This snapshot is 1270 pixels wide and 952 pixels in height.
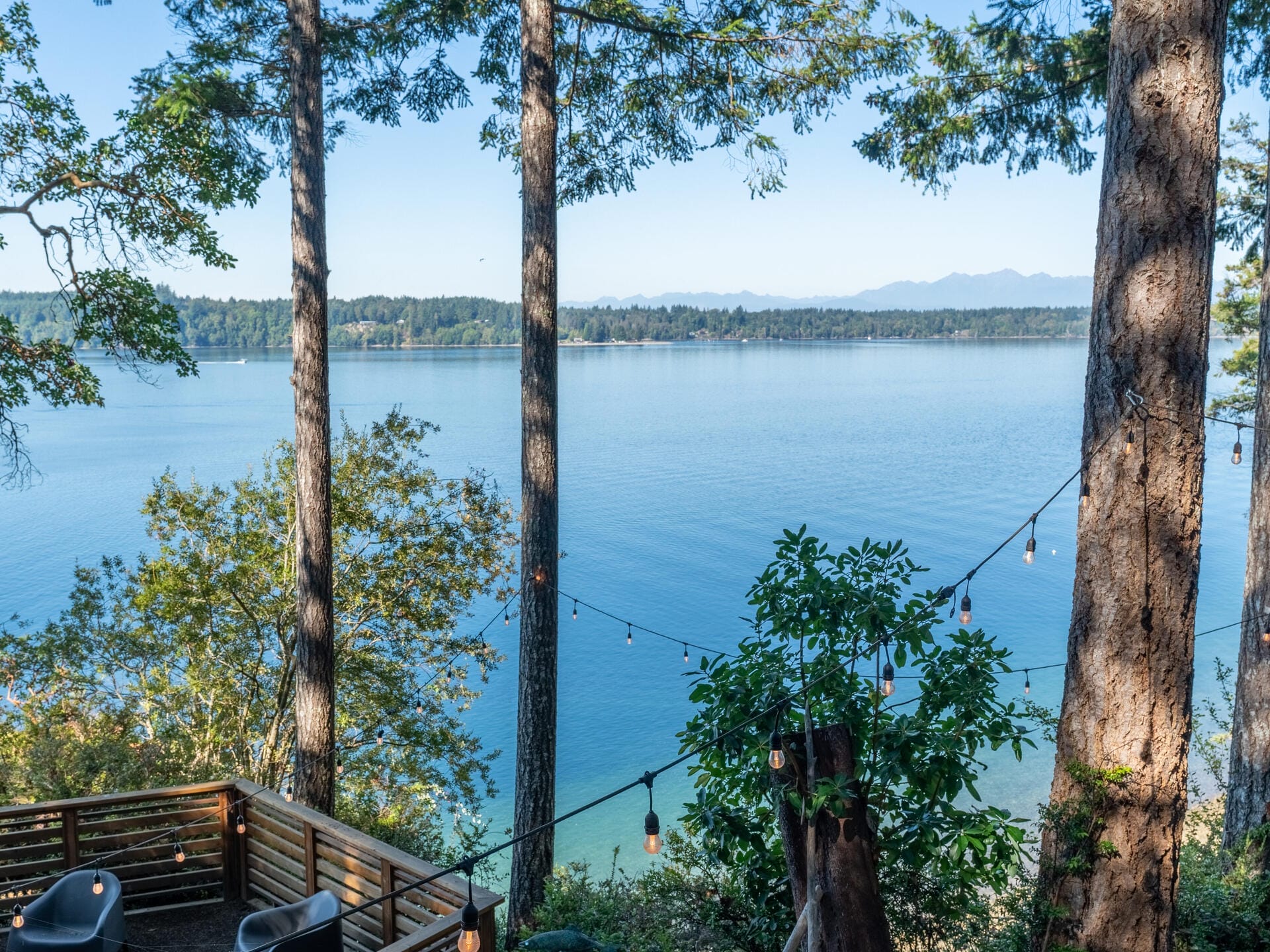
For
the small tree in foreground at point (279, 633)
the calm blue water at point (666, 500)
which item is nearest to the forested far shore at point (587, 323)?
the calm blue water at point (666, 500)

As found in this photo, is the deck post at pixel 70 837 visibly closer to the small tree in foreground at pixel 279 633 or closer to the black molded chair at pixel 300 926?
the black molded chair at pixel 300 926

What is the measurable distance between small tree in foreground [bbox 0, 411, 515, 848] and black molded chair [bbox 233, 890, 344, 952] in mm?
4406

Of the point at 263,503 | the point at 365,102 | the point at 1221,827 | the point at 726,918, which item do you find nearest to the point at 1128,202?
the point at 726,918

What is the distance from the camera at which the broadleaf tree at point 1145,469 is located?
272 centimetres

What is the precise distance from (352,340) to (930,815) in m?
57.6

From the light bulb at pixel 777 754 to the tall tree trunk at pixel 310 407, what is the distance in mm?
3492

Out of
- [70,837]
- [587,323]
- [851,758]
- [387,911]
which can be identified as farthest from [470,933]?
[587,323]

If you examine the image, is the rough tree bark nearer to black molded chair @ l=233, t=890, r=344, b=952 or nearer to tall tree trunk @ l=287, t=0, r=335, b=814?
black molded chair @ l=233, t=890, r=344, b=952

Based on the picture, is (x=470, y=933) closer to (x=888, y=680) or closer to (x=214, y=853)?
(x=888, y=680)

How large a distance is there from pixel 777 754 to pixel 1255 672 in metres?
3.03

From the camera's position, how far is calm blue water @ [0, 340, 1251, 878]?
15789 mm

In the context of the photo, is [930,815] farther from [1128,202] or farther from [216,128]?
[216,128]

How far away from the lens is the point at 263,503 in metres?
8.86

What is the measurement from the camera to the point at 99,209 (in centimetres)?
692
